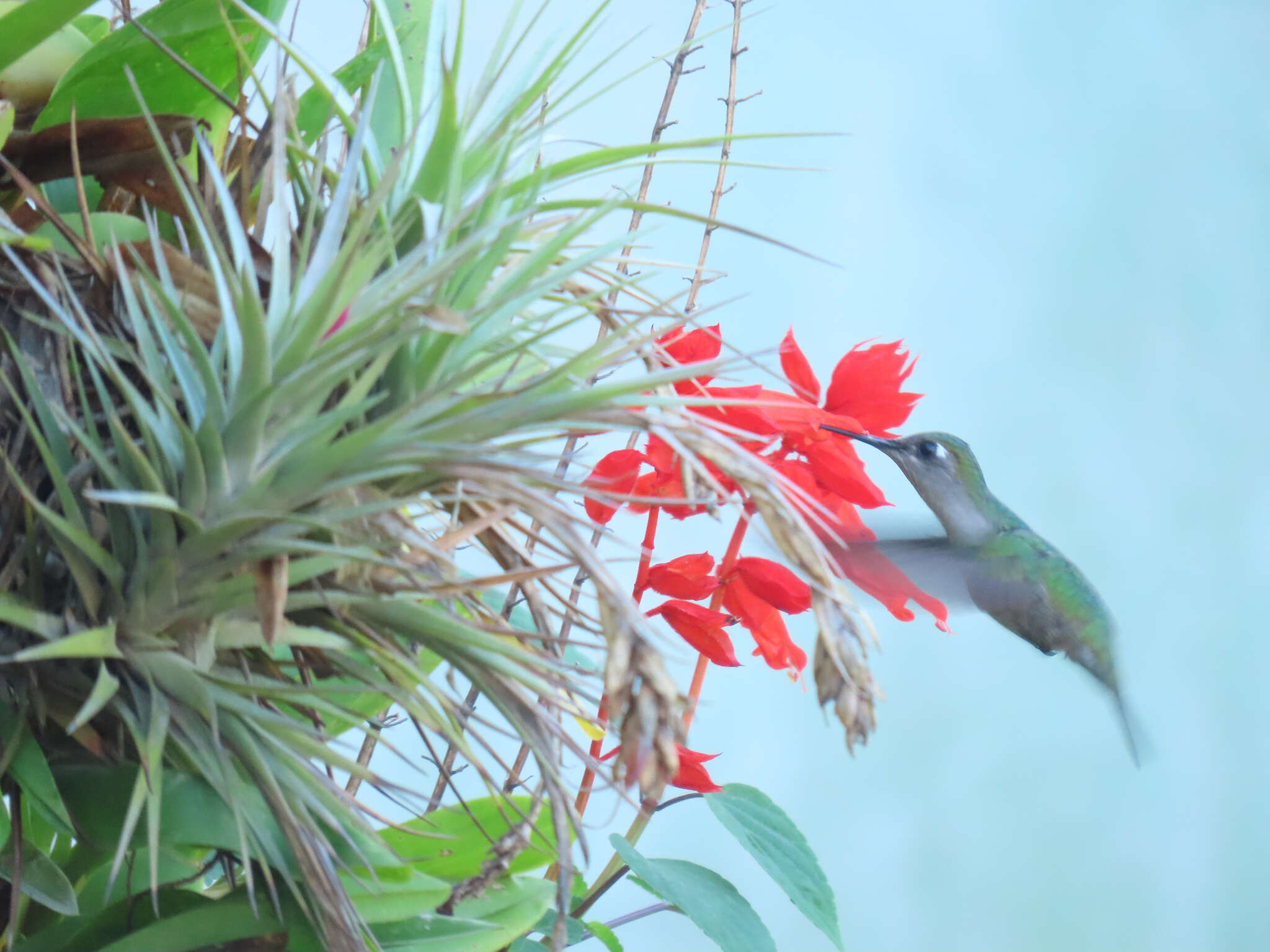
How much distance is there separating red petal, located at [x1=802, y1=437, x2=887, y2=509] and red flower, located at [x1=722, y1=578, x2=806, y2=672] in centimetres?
7

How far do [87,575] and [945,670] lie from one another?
138 cm

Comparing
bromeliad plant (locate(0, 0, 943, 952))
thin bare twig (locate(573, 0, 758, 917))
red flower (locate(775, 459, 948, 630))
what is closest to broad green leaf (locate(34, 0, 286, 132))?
bromeliad plant (locate(0, 0, 943, 952))

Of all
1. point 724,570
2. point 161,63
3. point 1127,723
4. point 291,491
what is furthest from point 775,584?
point 1127,723

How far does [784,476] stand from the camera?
49 cm

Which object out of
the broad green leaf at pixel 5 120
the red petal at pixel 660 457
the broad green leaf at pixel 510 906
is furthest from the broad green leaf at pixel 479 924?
the broad green leaf at pixel 5 120

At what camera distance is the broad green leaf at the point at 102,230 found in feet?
1.39

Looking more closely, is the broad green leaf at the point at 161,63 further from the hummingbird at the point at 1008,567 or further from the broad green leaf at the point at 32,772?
the hummingbird at the point at 1008,567

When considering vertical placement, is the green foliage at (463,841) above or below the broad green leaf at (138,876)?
above

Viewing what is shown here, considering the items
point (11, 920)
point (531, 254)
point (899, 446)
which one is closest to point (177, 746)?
point (11, 920)

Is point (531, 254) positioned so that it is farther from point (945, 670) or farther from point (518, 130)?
point (945, 670)

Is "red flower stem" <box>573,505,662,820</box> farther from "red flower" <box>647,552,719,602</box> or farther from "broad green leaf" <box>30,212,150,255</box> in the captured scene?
"broad green leaf" <box>30,212,150,255</box>

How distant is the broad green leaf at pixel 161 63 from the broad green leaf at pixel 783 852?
0.44m

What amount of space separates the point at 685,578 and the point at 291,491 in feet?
0.81

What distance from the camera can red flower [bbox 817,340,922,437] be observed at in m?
0.57
